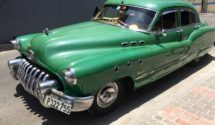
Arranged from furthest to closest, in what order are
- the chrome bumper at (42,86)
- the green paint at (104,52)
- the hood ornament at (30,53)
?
the hood ornament at (30,53), the green paint at (104,52), the chrome bumper at (42,86)

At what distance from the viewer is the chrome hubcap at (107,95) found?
3.95 metres

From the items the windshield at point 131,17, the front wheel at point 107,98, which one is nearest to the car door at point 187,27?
the windshield at point 131,17

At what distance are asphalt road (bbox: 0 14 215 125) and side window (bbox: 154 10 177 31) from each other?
3.89 feet

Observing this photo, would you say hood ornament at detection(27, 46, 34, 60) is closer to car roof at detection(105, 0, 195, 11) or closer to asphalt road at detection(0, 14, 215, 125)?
asphalt road at detection(0, 14, 215, 125)

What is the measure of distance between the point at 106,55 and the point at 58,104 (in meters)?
1.00

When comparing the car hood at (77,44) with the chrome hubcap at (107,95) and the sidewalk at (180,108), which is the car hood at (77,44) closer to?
the chrome hubcap at (107,95)

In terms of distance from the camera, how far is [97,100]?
12.9ft

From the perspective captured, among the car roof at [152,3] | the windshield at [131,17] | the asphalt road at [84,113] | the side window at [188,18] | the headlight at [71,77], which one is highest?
the car roof at [152,3]

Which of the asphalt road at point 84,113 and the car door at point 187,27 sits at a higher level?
the car door at point 187,27

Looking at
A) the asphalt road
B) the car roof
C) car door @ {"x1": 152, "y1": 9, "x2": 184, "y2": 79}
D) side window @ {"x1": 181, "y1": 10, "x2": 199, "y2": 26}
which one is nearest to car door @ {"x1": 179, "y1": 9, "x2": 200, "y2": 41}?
side window @ {"x1": 181, "y1": 10, "x2": 199, "y2": 26}

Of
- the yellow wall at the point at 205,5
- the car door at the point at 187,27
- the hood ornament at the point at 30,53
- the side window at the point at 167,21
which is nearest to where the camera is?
the hood ornament at the point at 30,53

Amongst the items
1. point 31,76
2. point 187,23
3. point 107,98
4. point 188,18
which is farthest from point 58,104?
point 188,18

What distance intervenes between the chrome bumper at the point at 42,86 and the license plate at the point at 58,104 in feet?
0.15

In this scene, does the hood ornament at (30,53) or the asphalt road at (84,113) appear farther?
the hood ornament at (30,53)
